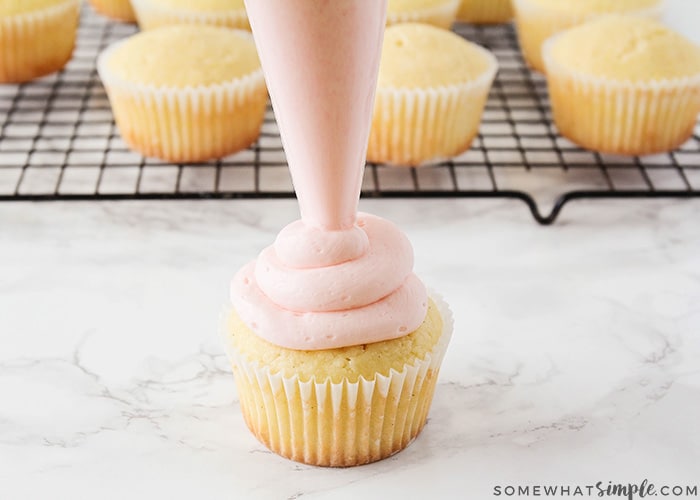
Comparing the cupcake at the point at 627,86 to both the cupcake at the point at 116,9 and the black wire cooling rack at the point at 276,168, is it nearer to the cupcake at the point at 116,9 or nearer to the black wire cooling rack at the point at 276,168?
the black wire cooling rack at the point at 276,168

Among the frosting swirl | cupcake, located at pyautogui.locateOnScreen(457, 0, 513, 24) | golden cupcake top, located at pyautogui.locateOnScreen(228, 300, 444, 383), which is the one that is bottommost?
cupcake, located at pyautogui.locateOnScreen(457, 0, 513, 24)

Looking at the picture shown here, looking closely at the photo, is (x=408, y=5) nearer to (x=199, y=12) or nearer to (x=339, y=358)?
(x=199, y=12)

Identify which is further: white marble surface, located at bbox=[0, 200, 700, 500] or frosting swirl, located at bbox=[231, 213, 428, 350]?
white marble surface, located at bbox=[0, 200, 700, 500]

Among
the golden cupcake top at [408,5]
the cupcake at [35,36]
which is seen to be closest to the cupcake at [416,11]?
the golden cupcake top at [408,5]

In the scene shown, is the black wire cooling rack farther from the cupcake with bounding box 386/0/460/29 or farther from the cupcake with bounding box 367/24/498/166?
the cupcake with bounding box 386/0/460/29

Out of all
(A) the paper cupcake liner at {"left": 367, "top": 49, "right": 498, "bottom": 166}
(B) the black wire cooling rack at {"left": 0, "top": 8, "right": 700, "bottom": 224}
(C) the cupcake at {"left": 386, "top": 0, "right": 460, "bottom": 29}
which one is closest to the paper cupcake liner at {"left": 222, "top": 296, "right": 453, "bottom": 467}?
(B) the black wire cooling rack at {"left": 0, "top": 8, "right": 700, "bottom": 224}
